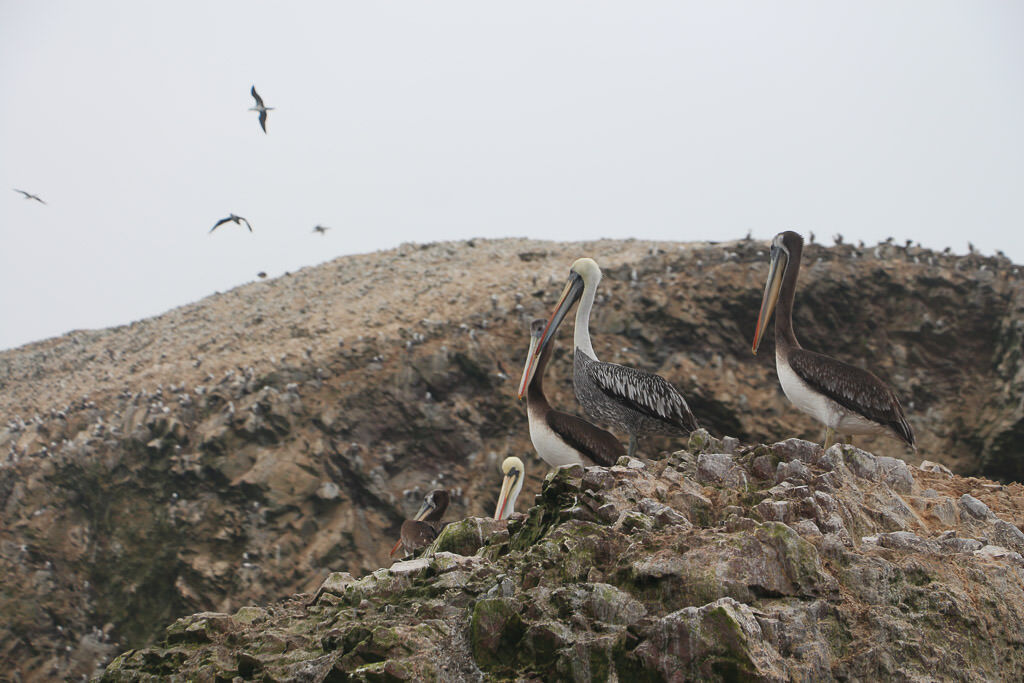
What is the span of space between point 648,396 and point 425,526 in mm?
4154

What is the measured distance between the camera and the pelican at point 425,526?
41.0 feet

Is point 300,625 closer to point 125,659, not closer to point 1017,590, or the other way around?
point 125,659

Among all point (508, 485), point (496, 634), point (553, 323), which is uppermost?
point (553, 323)

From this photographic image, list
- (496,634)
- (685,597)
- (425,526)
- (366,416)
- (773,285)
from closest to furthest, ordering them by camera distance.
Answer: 1. (685,597)
2. (496,634)
3. (773,285)
4. (425,526)
5. (366,416)

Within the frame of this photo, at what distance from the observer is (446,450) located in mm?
19609

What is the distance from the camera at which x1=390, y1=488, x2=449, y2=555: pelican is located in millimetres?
12492

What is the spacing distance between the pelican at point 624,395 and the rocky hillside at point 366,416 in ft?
24.2

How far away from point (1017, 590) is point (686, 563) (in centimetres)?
273

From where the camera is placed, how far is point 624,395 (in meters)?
11.0

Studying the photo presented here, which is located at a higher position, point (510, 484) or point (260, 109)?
point (260, 109)

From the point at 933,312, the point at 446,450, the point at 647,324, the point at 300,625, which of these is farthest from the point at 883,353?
the point at 300,625

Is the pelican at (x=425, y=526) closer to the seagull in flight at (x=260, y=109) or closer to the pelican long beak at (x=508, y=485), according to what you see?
the pelican long beak at (x=508, y=485)

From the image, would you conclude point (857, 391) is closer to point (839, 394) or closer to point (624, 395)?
point (839, 394)

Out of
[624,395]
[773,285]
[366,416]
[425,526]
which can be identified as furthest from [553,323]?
[366,416]
